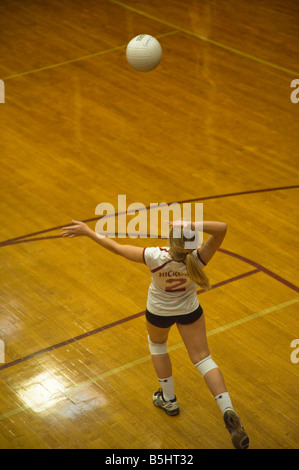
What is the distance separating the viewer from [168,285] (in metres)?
5.04

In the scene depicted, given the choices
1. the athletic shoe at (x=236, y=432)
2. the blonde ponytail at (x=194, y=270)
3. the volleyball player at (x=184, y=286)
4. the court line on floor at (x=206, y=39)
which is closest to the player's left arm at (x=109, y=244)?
the volleyball player at (x=184, y=286)

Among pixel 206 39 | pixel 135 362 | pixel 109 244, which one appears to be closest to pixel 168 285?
pixel 109 244

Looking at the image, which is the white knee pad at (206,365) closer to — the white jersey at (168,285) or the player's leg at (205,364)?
the player's leg at (205,364)

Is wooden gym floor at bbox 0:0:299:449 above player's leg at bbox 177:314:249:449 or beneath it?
beneath

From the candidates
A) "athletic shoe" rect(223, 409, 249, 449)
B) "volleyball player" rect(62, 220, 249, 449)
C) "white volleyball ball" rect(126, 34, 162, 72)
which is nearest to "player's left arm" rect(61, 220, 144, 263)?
"volleyball player" rect(62, 220, 249, 449)

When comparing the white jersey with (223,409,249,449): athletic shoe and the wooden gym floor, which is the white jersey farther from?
the wooden gym floor

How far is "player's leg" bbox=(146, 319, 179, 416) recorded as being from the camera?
209 inches

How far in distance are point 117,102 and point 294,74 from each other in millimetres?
2702

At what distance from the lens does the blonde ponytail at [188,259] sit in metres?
4.83

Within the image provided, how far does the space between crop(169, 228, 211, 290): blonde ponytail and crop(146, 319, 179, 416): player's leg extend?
575mm

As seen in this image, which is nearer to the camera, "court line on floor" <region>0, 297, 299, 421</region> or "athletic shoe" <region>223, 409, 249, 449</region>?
"athletic shoe" <region>223, 409, 249, 449</region>

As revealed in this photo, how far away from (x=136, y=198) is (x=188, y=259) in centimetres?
381

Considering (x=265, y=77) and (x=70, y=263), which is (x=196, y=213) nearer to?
(x=70, y=263)
